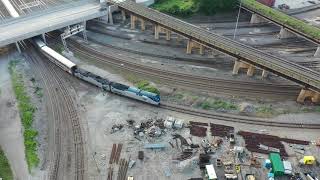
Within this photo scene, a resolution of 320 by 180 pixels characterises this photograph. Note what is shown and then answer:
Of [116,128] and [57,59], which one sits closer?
[116,128]

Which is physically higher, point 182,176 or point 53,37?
point 53,37

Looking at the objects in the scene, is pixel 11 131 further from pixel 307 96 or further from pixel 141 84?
pixel 307 96

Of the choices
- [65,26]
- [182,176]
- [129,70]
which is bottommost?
[182,176]

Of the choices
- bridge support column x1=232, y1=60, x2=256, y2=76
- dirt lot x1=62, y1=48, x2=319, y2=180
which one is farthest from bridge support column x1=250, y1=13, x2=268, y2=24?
dirt lot x1=62, y1=48, x2=319, y2=180

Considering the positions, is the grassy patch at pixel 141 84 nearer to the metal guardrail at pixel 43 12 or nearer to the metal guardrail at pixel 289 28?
the metal guardrail at pixel 43 12

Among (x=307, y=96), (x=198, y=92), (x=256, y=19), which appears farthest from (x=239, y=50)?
(x=256, y=19)

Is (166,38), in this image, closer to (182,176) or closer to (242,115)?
(242,115)

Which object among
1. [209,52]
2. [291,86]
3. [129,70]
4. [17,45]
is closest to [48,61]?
[17,45]
